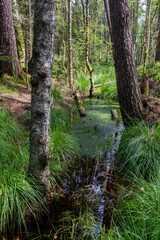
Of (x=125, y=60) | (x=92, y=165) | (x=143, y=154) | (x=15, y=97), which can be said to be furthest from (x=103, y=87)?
(x=143, y=154)

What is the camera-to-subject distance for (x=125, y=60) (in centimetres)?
349

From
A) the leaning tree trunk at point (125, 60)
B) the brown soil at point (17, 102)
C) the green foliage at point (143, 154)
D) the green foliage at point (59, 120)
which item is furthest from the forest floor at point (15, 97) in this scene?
the green foliage at point (143, 154)

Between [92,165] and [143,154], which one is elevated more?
[143,154]

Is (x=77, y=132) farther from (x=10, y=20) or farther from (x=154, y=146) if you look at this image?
(x=10, y=20)

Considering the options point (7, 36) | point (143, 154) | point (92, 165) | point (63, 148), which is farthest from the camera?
point (7, 36)

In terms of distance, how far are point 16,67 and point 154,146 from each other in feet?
18.8

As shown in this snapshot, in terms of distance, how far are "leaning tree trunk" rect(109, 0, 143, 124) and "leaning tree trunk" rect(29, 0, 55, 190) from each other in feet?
6.56

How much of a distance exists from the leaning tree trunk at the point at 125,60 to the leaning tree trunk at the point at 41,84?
2.00m

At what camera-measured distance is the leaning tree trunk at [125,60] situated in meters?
3.40

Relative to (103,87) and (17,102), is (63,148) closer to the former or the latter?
(17,102)

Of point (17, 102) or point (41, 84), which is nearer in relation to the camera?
point (41, 84)

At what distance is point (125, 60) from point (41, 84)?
2307mm

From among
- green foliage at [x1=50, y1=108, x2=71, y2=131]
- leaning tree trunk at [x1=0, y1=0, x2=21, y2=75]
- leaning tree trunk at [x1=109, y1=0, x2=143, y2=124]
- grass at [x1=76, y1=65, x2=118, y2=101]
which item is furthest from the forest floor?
grass at [x1=76, y1=65, x2=118, y2=101]

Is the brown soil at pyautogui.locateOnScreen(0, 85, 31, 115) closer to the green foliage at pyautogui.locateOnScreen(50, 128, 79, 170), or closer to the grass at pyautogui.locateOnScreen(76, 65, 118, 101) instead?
the green foliage at pyautogui.locateOnScreen(50, 128, 79, 170)
